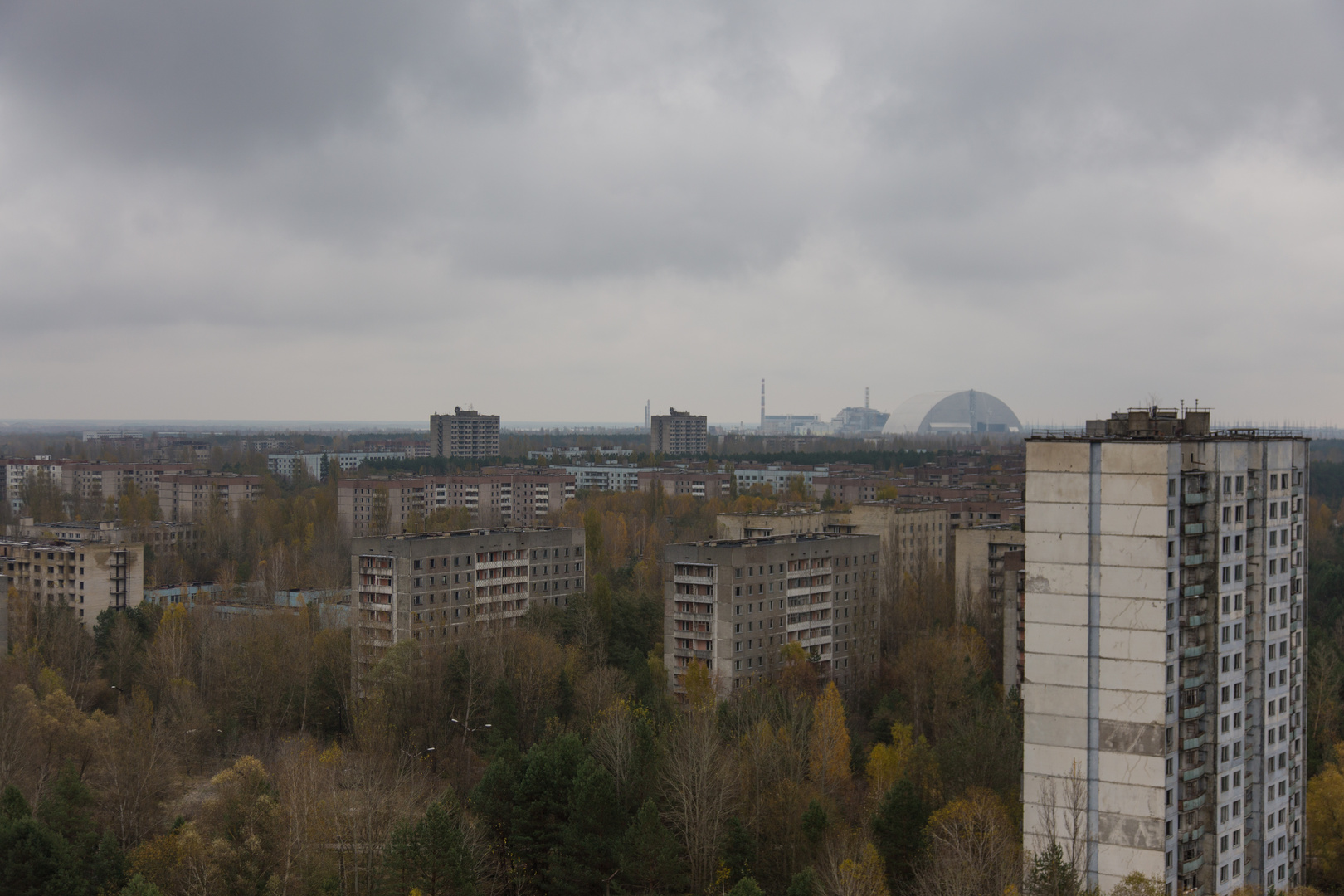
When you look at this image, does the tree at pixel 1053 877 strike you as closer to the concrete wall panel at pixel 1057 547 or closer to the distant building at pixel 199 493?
the concrete wall panel at pixel 1057 547

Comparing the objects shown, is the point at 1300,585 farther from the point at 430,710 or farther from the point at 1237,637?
the point at 430,710

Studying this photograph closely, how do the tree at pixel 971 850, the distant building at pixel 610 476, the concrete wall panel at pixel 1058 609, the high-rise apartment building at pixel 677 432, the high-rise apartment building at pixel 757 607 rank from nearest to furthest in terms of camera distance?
the concrete wall panel at pixel 1058 609 < the tree at pixel 971 850 < the high-rise apartment building at pixel 757 607 < the distant building at pixel 610 476 < the high-rise apartment building at pixel 677 432

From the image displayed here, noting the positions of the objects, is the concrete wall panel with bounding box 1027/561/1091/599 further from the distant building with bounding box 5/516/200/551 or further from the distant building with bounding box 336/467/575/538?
the distant building with bounding box 336/467/575/538

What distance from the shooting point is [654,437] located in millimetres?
161000

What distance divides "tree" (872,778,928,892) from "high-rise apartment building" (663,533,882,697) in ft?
41.0

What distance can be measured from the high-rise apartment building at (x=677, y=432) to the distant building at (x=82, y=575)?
111m

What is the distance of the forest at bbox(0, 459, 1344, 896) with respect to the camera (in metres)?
21.7

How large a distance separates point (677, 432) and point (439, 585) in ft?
397

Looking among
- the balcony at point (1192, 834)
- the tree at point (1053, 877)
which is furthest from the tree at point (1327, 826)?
the tree at point (1053, 877)

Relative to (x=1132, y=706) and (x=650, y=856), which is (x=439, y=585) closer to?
(x=650, y=856)

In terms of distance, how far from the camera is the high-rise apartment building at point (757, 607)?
35.9 m

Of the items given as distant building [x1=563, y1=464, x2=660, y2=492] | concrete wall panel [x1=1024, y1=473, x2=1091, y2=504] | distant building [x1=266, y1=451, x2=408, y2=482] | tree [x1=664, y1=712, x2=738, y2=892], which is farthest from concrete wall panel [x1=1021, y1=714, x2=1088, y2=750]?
distant building [x1=266, y1=451, x2=408, y2=482]

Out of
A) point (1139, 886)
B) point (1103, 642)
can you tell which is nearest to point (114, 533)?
point (1103, 642)

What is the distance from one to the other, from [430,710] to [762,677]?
10.0 meters
